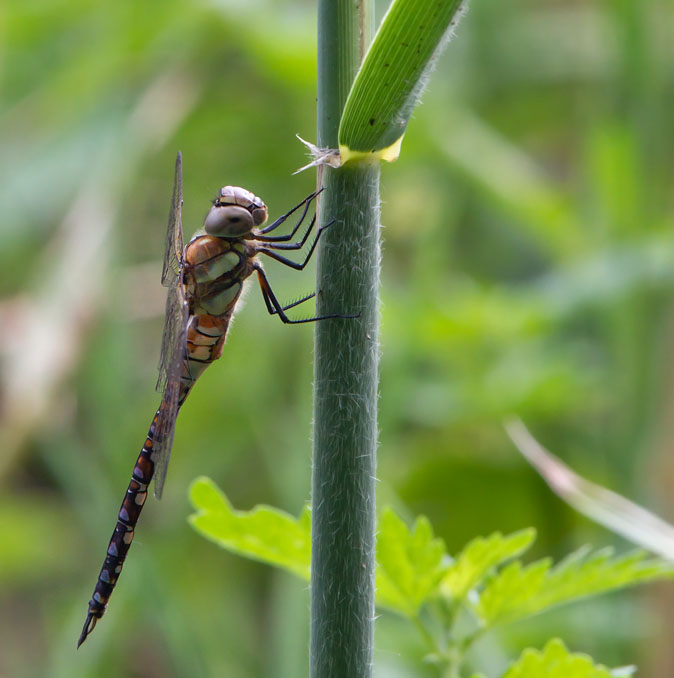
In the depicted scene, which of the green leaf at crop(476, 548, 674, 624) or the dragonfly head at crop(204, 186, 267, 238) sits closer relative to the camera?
the green leaf at crop(476, 548, 674, 624)

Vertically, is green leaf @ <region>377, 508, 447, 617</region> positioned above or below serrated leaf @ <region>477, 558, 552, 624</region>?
above

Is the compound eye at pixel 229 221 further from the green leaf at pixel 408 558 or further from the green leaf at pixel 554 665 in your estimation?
the green leaf at pixel 554 665

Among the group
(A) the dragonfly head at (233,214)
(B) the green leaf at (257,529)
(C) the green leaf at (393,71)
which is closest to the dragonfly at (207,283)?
(A) the dragonfly head at (233,214)

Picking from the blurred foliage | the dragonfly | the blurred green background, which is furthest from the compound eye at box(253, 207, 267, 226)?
the blurred green background

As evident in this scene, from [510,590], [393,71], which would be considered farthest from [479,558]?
[393,71]

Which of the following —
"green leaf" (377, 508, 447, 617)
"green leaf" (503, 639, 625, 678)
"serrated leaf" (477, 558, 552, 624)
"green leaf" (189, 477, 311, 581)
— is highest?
"green leaf" (189, 477, 311, 581)

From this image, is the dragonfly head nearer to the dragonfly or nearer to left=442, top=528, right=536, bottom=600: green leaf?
the dragonfly

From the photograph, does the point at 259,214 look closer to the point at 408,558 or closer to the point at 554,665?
the point at 408,558
